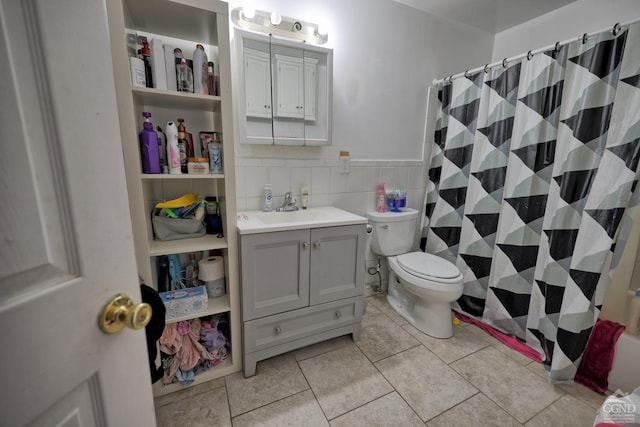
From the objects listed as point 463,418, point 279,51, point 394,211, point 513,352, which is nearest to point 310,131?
point 279,51

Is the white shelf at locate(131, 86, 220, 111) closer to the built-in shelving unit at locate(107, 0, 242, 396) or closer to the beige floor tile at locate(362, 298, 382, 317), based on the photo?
the built-in shelving unit at locate(107, 0, 242, 396)

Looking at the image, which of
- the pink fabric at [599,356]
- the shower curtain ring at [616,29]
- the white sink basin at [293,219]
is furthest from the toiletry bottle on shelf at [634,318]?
the white sink basin at [293,219]

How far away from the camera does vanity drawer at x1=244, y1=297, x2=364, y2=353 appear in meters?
1.42

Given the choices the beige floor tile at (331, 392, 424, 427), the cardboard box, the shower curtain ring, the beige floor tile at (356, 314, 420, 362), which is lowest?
the beige floor tile at (331, 392, 424, 427)

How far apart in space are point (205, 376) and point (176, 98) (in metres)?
1.41

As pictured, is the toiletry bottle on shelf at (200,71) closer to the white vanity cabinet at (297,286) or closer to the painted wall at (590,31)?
the white vanity cabinet at (297,286)

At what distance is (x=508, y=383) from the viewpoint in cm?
143

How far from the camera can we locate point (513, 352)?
1674 mm

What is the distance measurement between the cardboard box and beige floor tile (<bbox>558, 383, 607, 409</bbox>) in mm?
1941

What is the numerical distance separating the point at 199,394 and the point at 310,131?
162 centimetres

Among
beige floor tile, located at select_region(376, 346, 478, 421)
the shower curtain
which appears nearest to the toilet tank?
the shower curtain

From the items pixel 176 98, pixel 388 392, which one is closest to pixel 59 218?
pixel 176 98

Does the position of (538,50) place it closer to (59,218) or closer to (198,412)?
(59,218)

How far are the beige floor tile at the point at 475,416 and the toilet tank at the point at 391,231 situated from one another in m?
0.98
